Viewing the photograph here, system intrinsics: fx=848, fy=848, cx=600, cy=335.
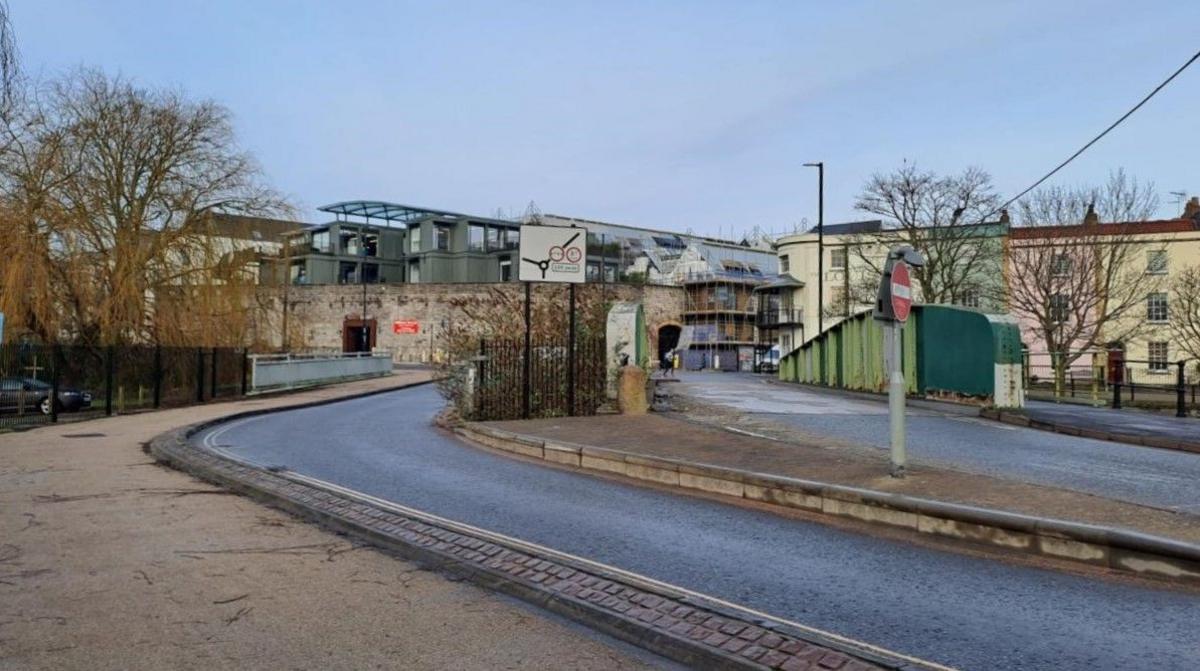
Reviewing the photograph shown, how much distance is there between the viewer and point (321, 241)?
8025cm

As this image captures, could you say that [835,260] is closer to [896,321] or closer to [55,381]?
[55,381]

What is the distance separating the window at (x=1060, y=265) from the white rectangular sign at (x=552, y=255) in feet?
97.8

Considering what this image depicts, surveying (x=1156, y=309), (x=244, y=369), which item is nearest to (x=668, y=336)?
(x=1156, y=309)

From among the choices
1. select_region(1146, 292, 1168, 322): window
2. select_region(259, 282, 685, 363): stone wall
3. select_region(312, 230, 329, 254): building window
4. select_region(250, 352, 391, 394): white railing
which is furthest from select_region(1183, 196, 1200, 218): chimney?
select_region(312, 230, 329, 254): building window

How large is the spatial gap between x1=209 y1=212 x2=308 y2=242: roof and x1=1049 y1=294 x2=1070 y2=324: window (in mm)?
32247

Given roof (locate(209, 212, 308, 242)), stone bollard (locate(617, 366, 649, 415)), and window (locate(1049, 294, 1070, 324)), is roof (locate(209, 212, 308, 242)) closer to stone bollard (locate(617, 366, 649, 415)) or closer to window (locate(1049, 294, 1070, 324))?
stone bollard (locate(617, 366, 649, 415))

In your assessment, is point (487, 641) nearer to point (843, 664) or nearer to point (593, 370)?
point (843, 664)

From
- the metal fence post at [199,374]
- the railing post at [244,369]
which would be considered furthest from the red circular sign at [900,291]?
the railing post at [244,369]

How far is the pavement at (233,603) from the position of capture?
4488 mm

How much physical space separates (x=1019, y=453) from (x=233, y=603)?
10.1 meters

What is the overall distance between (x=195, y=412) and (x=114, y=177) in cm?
1095

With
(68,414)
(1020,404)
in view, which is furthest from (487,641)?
(68,414)

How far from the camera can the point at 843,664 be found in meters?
4.19

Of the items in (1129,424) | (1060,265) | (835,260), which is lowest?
(1129,424)
